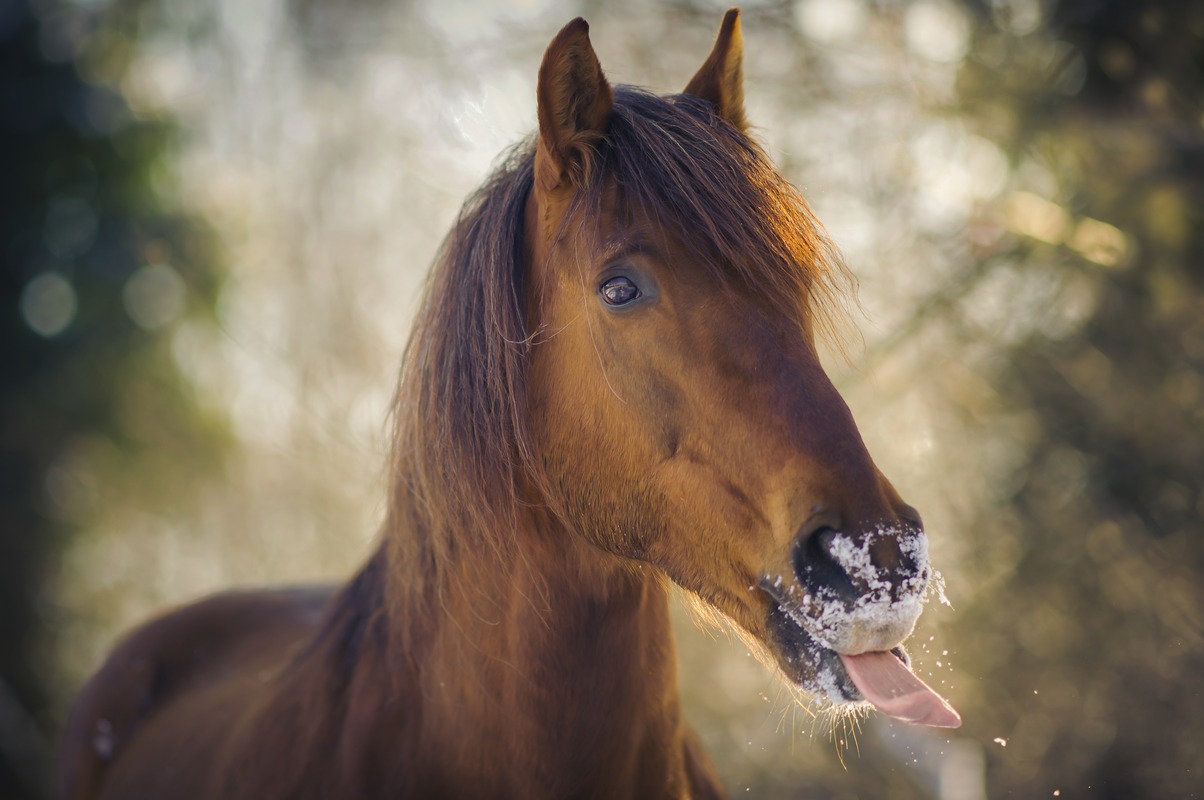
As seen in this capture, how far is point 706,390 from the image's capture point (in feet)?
4.82

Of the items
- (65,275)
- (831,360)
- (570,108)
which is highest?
(65,275)

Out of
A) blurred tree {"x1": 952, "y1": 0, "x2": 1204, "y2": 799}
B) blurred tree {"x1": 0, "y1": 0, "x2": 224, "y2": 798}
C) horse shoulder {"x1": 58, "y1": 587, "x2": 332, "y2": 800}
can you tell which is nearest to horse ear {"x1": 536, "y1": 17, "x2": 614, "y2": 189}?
horse shoulder {"x1": 58, "y1": 587, "x2": 332, "y2": 800}

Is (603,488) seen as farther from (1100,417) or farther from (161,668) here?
(1100,417)

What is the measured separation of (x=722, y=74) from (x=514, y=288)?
2.56ft

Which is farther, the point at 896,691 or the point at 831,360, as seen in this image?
the point at 831,360

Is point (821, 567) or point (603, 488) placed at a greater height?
point (603, 488)

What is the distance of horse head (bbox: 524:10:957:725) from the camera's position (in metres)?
1.30

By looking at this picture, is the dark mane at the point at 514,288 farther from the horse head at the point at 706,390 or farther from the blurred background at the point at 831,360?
the blurred background at the point at 831,360

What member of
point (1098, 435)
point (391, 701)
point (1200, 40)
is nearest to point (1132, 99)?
point (1200, 40)

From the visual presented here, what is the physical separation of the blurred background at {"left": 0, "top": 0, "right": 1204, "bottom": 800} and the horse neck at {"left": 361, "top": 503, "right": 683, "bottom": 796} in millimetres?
392

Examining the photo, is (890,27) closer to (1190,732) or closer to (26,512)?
(1190,732)

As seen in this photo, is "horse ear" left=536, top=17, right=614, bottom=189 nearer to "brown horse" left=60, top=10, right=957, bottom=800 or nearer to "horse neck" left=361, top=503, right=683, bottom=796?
"brown horse" left=60, top=10, right=957, bottom=800

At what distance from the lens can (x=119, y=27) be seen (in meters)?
7.19

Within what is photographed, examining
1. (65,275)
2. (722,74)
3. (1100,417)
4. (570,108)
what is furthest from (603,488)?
(65,275)
